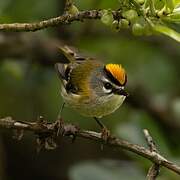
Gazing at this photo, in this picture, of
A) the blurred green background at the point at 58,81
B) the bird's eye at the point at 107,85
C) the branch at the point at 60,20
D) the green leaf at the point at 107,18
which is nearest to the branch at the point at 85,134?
the branch at the point at 60,20

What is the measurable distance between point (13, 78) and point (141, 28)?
278 cm

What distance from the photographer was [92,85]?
3.94 metres

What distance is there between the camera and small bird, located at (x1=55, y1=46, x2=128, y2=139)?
3461 mm

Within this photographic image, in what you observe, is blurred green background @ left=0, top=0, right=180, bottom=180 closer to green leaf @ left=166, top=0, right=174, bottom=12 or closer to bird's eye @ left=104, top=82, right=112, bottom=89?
bird's eye @ left=104, top=82, right=112, bottom=89

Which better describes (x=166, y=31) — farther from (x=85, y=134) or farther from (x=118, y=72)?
(x=118, y=72)

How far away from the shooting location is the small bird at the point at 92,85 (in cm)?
346

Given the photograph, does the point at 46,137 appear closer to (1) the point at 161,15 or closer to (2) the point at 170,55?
(1) the point at 161,15

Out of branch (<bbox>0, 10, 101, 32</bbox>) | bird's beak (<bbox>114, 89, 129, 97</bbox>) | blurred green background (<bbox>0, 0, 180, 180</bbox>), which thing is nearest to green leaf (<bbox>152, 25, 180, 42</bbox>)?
branch (<bbox>0, 10, 101, 32</bbox>)

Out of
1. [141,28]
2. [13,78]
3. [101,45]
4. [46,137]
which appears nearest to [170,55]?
[101,45]

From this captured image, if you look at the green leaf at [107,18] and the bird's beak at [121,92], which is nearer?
the green leaf at [107,18]

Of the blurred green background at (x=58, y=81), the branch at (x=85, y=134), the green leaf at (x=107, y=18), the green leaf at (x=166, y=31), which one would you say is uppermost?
the green leaf at (x=107, y=18)

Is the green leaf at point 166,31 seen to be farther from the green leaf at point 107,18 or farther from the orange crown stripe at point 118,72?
the orange crown stripe at point 118,72

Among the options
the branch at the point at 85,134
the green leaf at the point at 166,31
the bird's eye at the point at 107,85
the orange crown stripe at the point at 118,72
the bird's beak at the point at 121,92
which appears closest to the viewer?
the green leaf at the point at 166,31

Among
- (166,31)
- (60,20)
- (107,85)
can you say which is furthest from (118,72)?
(60,20)
